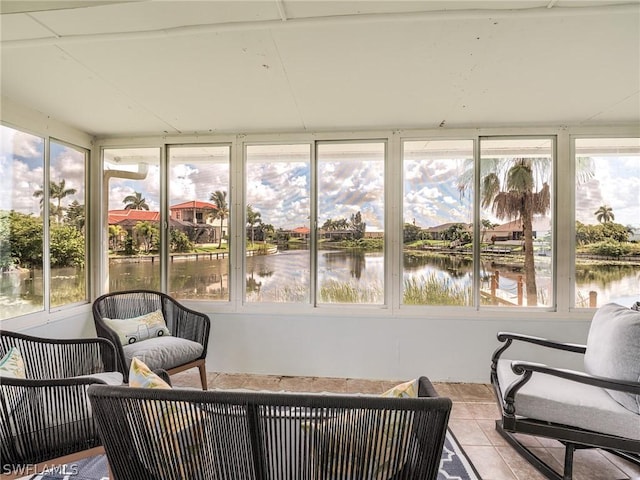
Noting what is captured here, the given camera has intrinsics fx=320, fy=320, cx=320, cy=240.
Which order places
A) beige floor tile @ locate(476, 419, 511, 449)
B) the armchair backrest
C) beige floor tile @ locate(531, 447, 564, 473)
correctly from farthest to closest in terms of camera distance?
beige floor tile @ locate(476, 419, 511, 449) → the armchair backrest → beige floor tile @ locate(531, 447, 564, 473)

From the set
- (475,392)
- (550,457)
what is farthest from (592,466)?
(475,392)

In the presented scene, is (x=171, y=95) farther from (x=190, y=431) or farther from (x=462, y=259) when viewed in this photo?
(x=462, y=259)

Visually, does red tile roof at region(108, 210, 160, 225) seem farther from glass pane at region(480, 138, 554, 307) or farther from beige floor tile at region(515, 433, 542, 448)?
beige floor tile at region(515, 433, 542, 448)

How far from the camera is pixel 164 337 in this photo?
108 inches

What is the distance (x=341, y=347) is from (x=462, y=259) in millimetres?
1471

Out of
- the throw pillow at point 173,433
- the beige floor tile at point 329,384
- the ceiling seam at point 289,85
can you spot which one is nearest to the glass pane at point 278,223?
the ceiling seam at point 289,85

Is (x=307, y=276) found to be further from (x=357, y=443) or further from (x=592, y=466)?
(x=592, y=466)

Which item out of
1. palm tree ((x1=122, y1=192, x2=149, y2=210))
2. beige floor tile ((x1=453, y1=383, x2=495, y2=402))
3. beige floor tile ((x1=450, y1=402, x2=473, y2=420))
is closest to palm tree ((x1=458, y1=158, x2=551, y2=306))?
beige floor tile ((x1=453, y1=383, x2=495, y2=402))

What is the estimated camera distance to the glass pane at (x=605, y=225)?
9.81 feet

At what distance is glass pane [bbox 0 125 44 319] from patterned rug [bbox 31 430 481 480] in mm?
1382

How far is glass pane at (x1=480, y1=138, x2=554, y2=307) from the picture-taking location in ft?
10.0

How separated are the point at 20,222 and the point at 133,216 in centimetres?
93

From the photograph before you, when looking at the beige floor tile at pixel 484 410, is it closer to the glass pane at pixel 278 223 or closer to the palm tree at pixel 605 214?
the glass pane at pixel 278 223

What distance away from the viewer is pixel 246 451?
1076 mm
